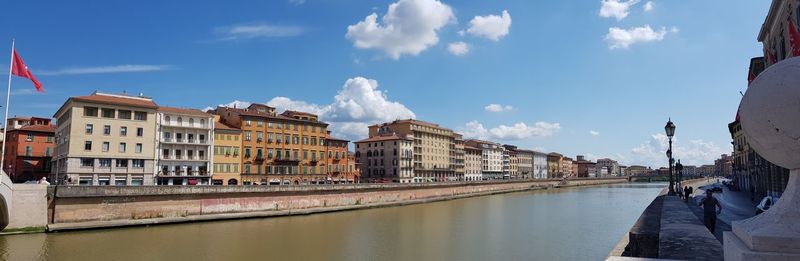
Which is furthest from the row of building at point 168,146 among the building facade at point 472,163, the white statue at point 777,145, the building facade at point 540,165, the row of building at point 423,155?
the building facade at point 540,165

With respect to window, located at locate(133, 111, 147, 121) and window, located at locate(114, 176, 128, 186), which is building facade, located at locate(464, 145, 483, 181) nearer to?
window, located at locate(133, 111, 147, 121)

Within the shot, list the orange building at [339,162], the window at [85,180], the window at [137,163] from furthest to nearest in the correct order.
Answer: the orange building at [339,162] → the window at [137,163] → the window at [85,180]

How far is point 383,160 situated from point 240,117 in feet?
148

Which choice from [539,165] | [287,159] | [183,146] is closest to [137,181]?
[183,146]

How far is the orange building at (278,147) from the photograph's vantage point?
207ft

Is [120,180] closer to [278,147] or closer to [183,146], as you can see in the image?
[183,146]

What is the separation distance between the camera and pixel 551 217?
43750 mm

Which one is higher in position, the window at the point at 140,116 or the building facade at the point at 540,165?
the window at the point at 140,116

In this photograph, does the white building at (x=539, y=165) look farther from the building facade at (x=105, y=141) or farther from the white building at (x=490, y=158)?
the building facade at (x=105, y=141)

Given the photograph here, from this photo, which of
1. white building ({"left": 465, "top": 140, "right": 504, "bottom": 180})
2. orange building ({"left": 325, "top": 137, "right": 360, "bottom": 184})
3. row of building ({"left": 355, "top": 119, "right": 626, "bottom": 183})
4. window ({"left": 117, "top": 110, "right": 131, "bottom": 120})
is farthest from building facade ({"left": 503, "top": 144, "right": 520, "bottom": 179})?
window ({"left": 117, "top": 110, "right": 131, "bottom": 120})

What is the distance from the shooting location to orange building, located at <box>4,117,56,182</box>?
58.7 m

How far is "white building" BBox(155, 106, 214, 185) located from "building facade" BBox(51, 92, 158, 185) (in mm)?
2159

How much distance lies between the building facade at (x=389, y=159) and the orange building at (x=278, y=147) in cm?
2881

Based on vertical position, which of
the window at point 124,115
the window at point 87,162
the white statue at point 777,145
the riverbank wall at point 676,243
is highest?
the window at point 124,115
